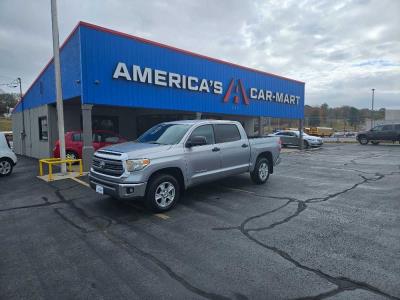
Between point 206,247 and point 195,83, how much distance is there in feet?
40.3

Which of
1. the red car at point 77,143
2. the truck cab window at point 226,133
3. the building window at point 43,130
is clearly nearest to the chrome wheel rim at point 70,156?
the red car at point 77,143

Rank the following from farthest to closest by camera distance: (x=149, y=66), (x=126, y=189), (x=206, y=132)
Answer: (x=149, y=66), (x=206, y=132), (x=126, y=189)

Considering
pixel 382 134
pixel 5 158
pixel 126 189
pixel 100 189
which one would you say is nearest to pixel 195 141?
pixel 126 189

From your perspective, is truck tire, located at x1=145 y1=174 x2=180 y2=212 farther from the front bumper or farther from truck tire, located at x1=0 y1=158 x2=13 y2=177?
truck tire, located at x1=0 y1=158 x2=13 y2=177

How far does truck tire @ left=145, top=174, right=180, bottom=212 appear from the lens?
18.9 feet

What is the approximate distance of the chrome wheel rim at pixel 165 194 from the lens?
592 centimetres

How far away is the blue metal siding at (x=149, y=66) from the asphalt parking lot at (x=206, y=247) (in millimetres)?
5421

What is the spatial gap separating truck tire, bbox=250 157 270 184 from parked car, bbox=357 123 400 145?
27.3 meters

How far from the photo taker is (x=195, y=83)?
15.5 metres

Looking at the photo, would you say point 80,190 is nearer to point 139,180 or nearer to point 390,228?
point 139,180

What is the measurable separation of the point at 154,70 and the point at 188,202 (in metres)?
8.37

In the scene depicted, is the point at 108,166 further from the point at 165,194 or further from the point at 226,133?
the point at 226,133

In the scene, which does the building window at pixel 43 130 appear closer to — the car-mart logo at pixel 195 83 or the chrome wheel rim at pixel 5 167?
the chrome wheel rim at pixel 5 167

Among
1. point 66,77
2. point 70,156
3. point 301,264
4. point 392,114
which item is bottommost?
point 301,264
